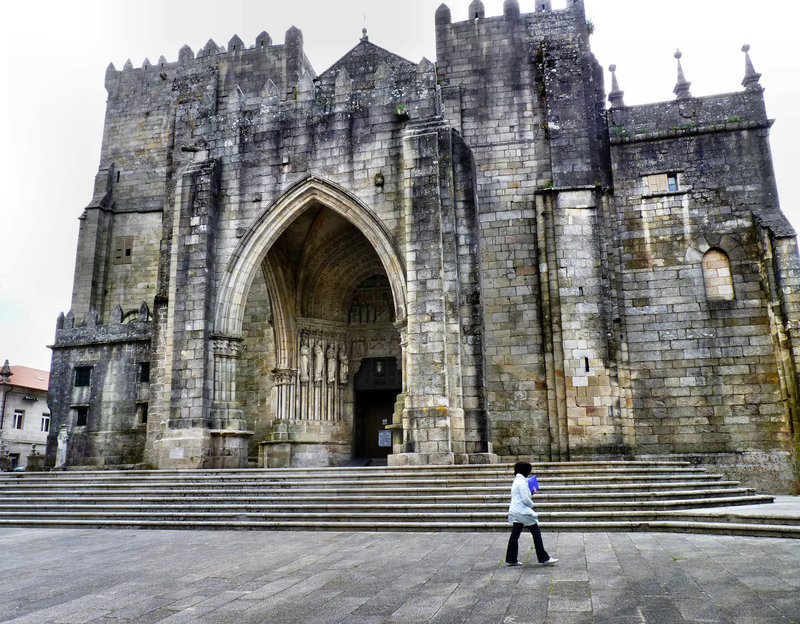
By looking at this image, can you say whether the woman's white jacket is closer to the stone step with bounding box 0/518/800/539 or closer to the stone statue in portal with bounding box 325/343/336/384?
the stone step with bounding box 0/518/800/539

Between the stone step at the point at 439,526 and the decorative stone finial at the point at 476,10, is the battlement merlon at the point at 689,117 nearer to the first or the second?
the decorative stone finial at the point at 476,10

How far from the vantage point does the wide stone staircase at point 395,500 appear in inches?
350

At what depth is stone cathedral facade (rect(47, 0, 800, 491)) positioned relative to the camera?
571 inches

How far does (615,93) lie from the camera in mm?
17250

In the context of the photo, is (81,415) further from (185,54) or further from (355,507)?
(355,507)

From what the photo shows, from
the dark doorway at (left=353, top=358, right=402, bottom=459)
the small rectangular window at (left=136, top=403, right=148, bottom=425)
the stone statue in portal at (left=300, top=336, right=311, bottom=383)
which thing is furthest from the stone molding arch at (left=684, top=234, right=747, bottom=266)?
the small rectangular window at (left=136, top=403, right=148, bottom=425)

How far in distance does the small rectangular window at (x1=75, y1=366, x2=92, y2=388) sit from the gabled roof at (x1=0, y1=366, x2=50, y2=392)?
17.1 metres

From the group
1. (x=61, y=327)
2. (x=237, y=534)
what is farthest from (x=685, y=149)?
(x=61, y=327)

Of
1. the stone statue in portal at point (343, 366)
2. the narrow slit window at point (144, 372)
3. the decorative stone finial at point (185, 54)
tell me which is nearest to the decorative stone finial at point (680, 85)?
the stone statue in portal at point (343, 366)

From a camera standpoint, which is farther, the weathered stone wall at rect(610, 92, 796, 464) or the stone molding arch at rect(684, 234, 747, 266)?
the stone molding arch at rect(684, 234, 747, 266)

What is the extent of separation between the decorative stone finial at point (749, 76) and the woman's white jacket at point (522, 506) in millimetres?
14368

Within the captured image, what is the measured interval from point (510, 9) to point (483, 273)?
7.65 m

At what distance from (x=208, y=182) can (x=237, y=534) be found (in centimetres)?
958

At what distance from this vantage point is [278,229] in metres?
15.9
